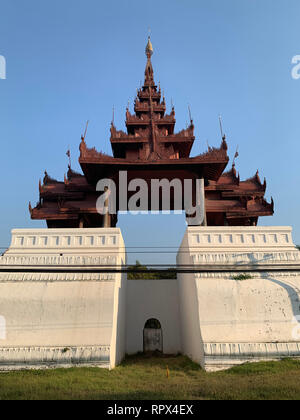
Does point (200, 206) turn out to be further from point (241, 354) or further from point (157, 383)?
point (157, 383)

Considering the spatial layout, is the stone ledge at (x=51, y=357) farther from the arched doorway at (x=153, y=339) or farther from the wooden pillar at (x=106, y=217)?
the wooden pillar at (x=106, y=217)

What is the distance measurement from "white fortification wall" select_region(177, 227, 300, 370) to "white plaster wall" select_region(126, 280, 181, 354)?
978 millimetres

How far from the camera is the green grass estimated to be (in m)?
6.37

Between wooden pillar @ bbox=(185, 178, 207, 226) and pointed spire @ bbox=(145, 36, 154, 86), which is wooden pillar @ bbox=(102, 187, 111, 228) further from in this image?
pointed spire @ bbox=(145, 36, 154, 86)

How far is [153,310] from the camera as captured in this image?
13.6m

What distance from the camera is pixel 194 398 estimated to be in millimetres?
6191

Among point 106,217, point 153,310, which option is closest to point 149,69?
point 106,217

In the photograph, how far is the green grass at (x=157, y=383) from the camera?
6367 mm

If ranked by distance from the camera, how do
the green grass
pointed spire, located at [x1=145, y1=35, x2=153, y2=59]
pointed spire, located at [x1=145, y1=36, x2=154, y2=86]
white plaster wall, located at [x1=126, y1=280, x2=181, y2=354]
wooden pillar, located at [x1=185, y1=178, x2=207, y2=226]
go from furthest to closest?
pointed spire, located at [x1=145, y1=35, x2=153, y2=59] → pointed spire, located at [x1=145, y1=36, x2=154, y2=86] → wooden pillar, located at [x1=185, y1=178, x2=207, y2=226] → white plaster wall, located at [x1=126, y1=280, x2=181, y2=354] → the green grass

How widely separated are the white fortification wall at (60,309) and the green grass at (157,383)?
1.69 feet

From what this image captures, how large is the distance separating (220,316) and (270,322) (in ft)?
4.81

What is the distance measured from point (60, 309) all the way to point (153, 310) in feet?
16.0
